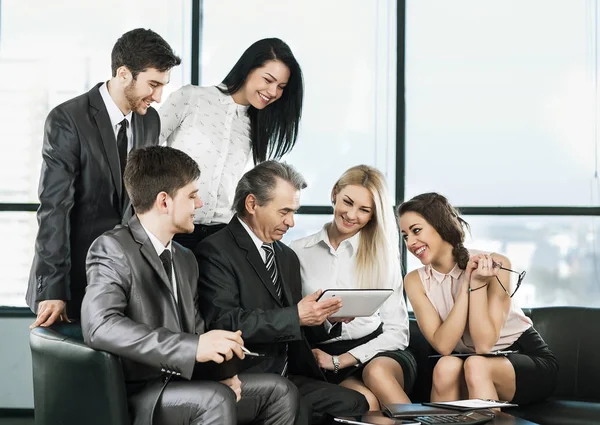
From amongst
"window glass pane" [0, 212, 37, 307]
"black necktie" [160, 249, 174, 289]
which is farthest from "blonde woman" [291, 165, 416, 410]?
"window glass pane" [0, 212, 37, 307]

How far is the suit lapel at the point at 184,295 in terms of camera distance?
107 inches

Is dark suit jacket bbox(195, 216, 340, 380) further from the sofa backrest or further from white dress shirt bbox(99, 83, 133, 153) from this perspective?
the sofa backrest

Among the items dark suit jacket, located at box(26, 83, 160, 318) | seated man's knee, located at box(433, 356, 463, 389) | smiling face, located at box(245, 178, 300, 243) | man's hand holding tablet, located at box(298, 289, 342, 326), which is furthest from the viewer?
seated man's knee, located at box(433, 356, 463, 389)

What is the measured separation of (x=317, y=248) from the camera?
3.72 metres

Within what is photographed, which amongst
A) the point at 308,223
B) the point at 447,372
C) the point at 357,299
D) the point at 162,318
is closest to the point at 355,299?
the point at 357,299

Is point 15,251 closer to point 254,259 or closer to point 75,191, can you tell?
point 75,191

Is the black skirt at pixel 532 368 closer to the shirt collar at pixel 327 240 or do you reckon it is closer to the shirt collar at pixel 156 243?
the shirt collar at pixel 327 240

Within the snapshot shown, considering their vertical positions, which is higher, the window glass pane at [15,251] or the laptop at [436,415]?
the window glass pane at [15,251]

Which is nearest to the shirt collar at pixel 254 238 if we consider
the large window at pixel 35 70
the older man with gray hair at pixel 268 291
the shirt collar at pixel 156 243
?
the older man with gray hair at pixel 268 291

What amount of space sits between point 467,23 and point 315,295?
254cm

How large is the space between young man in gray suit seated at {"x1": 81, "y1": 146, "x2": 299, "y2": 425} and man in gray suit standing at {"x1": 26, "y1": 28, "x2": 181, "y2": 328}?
0.88 feet

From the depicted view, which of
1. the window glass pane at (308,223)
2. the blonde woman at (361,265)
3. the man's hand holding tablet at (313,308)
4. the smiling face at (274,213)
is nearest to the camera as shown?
the man's hand holding tablet at (313,308)

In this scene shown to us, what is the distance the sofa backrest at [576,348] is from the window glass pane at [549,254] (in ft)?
3.27

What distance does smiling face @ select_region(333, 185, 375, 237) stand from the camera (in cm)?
364
